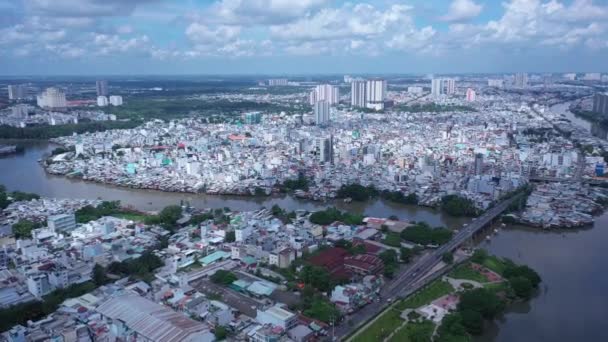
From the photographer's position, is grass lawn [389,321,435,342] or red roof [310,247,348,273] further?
red roof [310,247,348,273]

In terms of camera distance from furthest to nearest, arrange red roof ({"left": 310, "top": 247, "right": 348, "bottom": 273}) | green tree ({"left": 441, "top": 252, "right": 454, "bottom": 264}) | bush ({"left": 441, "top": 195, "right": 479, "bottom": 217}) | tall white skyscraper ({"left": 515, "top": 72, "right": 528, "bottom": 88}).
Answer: tall white skyscraper ({"left": 515, "top": 72, "right": 528, "bottom": 88}) → bush ({"left": 441, "top": 195, "right": 479, "bottom": 217}) → green tree ({"left": 441, "top": 252, "right": 454, "bottom": 264}) → red roof ({"left": 310, "top": 247, "right": 348, "bottom": 273})

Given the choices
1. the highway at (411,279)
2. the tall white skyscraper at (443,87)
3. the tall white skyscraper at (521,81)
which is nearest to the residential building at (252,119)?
the highway at (411,279)

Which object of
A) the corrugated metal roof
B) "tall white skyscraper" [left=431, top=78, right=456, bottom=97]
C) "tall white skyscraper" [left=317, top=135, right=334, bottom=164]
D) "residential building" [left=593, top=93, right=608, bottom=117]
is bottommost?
the corrugated metal roof

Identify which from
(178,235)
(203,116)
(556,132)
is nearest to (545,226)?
(178,235)

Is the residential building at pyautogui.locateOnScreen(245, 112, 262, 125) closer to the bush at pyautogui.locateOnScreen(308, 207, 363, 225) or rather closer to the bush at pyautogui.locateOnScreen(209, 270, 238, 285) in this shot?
the bush at pyautogui.locateOnScreen(308, 207, 363, 225)

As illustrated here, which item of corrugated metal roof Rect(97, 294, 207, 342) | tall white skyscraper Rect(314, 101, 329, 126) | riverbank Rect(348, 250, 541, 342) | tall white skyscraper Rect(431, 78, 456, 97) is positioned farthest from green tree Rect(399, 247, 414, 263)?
tall white skyscraper Rect(431, 78, 456, 97)

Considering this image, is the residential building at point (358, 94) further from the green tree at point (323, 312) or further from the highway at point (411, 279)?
the green tree at point (323, 312)
